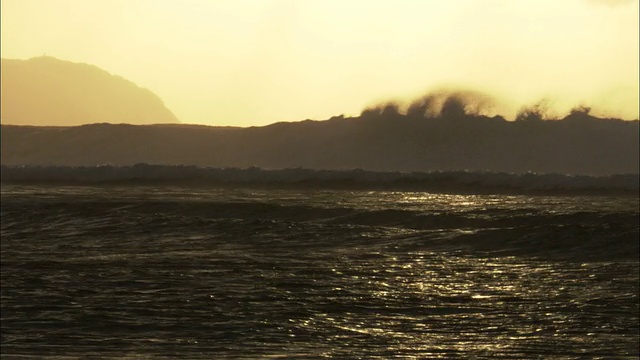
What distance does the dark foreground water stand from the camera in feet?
25.8

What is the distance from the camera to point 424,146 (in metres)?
38.3

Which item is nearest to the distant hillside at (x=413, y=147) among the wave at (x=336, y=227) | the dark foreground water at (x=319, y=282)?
the wave at (x=336, y=227)

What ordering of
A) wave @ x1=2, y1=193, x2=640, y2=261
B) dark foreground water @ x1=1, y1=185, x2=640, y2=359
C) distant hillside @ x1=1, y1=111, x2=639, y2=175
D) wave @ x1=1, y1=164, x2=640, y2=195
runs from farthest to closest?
1. distant hillside @ x1=1, y1=111, x2=639, y2=175
2. wave @ x1=1, y1=164, x2=640, y2=195
3. wave @ x1=2, y1=193, x2=640, y2=261
4. dark foreground water @ x1=1, y1=185, x2=640, y2=359

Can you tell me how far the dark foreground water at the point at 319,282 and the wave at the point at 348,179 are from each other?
5.81 m

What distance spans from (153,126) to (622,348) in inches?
1712

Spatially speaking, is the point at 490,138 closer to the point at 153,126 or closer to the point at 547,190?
the point at 547,190

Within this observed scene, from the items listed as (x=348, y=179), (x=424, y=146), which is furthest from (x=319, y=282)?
(x=424, y=146)

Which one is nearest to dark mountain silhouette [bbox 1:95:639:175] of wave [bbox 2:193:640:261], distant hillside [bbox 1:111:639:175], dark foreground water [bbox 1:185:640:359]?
distant hillside [bbox 1:111:639:175]

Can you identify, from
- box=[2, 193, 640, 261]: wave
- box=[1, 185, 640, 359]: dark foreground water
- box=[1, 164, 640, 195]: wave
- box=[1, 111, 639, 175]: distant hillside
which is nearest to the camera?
box=[1, 185, 640, 359]: dark foreground water

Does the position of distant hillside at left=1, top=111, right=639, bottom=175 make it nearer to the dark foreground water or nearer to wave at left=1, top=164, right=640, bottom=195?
wave at left=1, top=164, right=640, bottom=195

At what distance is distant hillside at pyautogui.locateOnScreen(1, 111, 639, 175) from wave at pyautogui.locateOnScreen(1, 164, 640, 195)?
10625 mm

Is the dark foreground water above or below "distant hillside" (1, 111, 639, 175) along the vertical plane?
below

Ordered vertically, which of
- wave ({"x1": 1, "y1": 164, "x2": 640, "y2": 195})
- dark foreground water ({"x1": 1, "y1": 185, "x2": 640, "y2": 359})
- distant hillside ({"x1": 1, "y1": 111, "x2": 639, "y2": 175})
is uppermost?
distant hillside ({"x1": 1, "y1": 111, "x2": 639, "y2": 175})

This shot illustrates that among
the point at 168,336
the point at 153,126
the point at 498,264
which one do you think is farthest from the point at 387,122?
the point at 168,336
